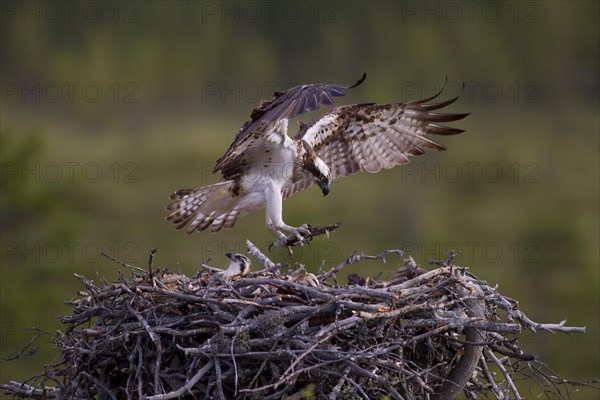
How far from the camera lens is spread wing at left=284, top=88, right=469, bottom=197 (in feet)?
28.4

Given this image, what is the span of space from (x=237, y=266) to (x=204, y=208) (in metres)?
1.75

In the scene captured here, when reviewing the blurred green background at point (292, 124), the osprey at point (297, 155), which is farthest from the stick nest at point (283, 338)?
the blurred green background at point (292, 124)

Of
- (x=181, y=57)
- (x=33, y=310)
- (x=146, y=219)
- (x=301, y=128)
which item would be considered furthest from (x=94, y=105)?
(x=301, y=128)

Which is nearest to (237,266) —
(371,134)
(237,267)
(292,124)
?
(237,267)

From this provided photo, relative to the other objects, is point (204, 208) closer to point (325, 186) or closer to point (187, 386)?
point (325, 186)

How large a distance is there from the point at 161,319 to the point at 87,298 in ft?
1.84

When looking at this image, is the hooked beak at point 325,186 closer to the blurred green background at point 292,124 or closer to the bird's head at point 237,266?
the bird's head at point 237,266

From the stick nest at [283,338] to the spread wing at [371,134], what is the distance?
2064 mm

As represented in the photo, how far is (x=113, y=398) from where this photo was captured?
6.27 metres

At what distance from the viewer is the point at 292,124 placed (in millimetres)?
18359

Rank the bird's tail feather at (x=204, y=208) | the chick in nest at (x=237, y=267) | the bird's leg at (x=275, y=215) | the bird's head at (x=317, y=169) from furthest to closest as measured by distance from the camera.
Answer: the bird's tail feather at (x=204, y=208), the bird's head at (x=317, y=169), the bird's leg at (x=275, y=215), the chick in nest at (x=237, y=267)

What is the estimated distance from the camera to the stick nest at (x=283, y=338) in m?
6.06

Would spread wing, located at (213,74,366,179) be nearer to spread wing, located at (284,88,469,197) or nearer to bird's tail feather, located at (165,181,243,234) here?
bird's tail feather, located at (165,181,243,234)

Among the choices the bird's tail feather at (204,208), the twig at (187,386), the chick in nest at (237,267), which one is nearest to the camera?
the twig at (187,386)
